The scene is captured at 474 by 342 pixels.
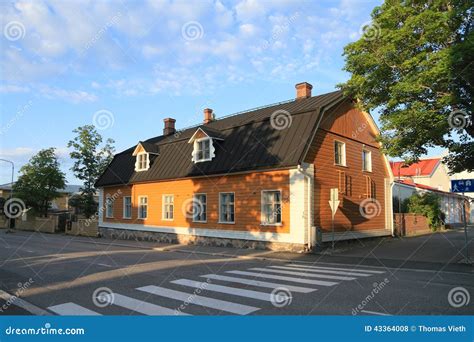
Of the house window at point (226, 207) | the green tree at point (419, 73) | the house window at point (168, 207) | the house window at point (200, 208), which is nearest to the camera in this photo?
the green tree at point (419, 73)

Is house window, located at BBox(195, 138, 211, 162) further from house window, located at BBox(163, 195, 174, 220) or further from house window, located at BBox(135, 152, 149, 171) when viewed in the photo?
house window, located at BBox(135, 152, 149, 171)

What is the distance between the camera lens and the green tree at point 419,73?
1322 cm

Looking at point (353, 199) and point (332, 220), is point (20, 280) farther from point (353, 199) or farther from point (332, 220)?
point (353, 199)

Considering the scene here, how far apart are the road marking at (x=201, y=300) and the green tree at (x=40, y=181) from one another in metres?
39.4

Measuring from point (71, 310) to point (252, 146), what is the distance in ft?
46.4

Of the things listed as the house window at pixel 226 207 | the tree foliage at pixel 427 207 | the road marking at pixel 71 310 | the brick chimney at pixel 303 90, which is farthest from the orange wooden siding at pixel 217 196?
the tree foliage at pixel 427 207

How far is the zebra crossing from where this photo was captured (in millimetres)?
6961

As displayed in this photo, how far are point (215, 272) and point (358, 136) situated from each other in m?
14.8

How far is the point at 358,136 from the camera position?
75.3 feet

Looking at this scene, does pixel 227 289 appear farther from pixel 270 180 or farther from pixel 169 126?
pixel 169 126

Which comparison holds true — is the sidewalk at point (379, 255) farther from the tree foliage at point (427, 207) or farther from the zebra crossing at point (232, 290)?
the tree foliage at point (427, 207)

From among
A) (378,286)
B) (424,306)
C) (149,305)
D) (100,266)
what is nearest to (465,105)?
(378,286)

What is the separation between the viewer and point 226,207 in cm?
2095

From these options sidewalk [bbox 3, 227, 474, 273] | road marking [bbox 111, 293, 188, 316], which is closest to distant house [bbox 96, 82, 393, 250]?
sidewalk [bbox 3, 227, 474, 273]
